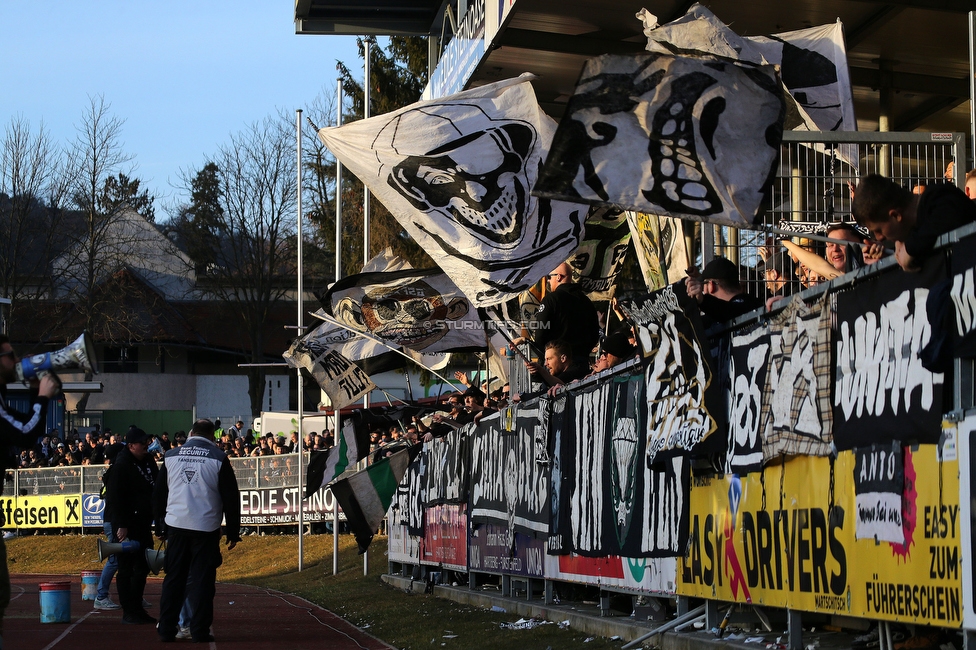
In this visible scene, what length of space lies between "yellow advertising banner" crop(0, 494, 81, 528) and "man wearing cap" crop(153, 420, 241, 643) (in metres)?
28.5

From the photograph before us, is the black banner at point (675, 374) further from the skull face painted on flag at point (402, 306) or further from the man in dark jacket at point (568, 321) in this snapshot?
the skull face painted on flag at point (402, 306)

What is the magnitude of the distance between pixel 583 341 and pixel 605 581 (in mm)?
3548

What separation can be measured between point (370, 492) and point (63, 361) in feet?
43.7

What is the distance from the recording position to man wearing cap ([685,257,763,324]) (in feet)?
26.2

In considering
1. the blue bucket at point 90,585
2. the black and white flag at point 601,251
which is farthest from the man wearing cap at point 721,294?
the blue bucket at point 90,585

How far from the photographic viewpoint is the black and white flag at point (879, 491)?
18.7 feet

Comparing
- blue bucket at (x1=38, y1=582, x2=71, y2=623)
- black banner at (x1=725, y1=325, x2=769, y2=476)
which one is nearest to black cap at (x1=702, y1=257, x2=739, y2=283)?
black banner at (x1=725, y1=325, x2=769, y2=476)

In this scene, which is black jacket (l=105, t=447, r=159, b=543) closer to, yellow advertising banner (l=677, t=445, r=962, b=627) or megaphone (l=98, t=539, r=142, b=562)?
megaphone (l=98, t=539, r=142, b=562)

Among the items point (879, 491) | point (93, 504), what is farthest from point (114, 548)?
point (93, 504)

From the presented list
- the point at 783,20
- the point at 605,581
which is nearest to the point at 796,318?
the point at 605,581

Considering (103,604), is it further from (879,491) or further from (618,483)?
(879,491)

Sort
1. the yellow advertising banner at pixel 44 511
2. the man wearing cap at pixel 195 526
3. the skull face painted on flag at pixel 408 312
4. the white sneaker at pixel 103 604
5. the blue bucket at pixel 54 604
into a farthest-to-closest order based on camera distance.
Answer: the yellow advertising banner at pixel 44 511, the white sneaker at pixel 103 604, the skull face painted on flag at pixel 408 312, the blue bucket at pixel 54 604, the man wearing cap at pixel 195 526

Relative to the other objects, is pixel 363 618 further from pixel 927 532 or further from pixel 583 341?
pixel 927 532

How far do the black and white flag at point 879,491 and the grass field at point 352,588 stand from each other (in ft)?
11.4
